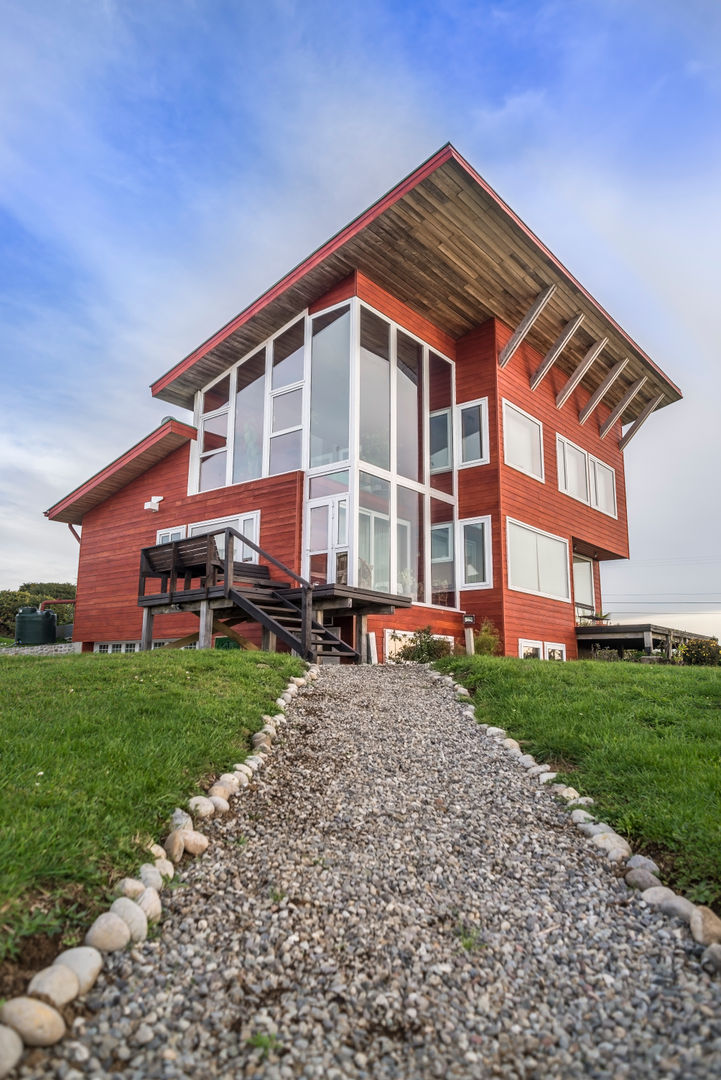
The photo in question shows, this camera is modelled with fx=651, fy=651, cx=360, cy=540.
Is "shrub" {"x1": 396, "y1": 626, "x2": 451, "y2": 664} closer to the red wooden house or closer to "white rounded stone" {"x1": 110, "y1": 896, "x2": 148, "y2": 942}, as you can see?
the red wooden house

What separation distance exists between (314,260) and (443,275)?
279 centimetres

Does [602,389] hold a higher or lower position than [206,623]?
higher

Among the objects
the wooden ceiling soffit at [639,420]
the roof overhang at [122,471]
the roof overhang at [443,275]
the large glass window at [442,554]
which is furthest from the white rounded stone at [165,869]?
the wooden ceiling soffit at [639,420]

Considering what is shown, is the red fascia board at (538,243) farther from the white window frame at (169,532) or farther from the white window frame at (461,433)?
the white window frame at (169,532)

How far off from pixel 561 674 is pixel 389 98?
37.1ft

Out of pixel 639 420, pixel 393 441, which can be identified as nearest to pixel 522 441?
pixel 393 441

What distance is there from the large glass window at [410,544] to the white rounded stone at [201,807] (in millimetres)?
9206

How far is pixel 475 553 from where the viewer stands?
1466 centimetres

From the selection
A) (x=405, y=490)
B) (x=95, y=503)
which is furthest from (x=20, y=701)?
(x=95, y=503)

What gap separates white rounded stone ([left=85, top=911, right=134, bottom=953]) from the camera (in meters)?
2.62

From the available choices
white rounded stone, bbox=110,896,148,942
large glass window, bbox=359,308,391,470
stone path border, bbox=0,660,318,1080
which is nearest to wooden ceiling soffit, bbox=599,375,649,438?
large glass window, bbox=359,308,391,470

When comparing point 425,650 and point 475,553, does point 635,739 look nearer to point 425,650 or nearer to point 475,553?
point 425,650

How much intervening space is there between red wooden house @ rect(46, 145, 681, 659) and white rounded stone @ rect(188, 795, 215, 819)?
22.6 feet

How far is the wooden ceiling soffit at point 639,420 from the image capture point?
789 inches
